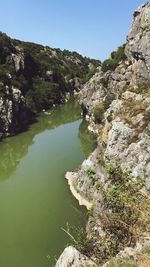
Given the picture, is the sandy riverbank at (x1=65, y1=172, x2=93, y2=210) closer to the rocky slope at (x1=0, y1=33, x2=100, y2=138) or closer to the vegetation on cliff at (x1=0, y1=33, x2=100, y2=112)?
the rocky slope at (x1=0, y1=33, x2=100, y2=138)

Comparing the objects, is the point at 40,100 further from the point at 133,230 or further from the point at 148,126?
the point at 133,230

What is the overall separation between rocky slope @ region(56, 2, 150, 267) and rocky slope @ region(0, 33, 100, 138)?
60.0 feet

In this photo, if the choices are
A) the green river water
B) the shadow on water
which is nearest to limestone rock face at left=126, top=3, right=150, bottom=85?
the shadow on water

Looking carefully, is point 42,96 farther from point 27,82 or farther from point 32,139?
point 32,139

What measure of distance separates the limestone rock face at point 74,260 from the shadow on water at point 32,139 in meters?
34.1

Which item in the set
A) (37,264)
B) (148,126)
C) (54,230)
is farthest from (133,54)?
(37,264)

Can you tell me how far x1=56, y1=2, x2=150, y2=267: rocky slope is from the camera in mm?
20234

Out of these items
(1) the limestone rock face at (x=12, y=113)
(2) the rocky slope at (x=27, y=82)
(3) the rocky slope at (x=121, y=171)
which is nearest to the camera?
(3) the rocky slope at (x=121, y=171)

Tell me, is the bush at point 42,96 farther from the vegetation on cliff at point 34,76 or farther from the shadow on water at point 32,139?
the shadow on water at point 32,139

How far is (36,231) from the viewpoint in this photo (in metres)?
36.2

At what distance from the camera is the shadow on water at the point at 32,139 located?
62731 mm

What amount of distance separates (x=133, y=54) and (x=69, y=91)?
80.9 metres

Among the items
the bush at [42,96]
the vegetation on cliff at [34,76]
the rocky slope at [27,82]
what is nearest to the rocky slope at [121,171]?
the rocky slope at [27,82]

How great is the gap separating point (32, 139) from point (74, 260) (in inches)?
2320
